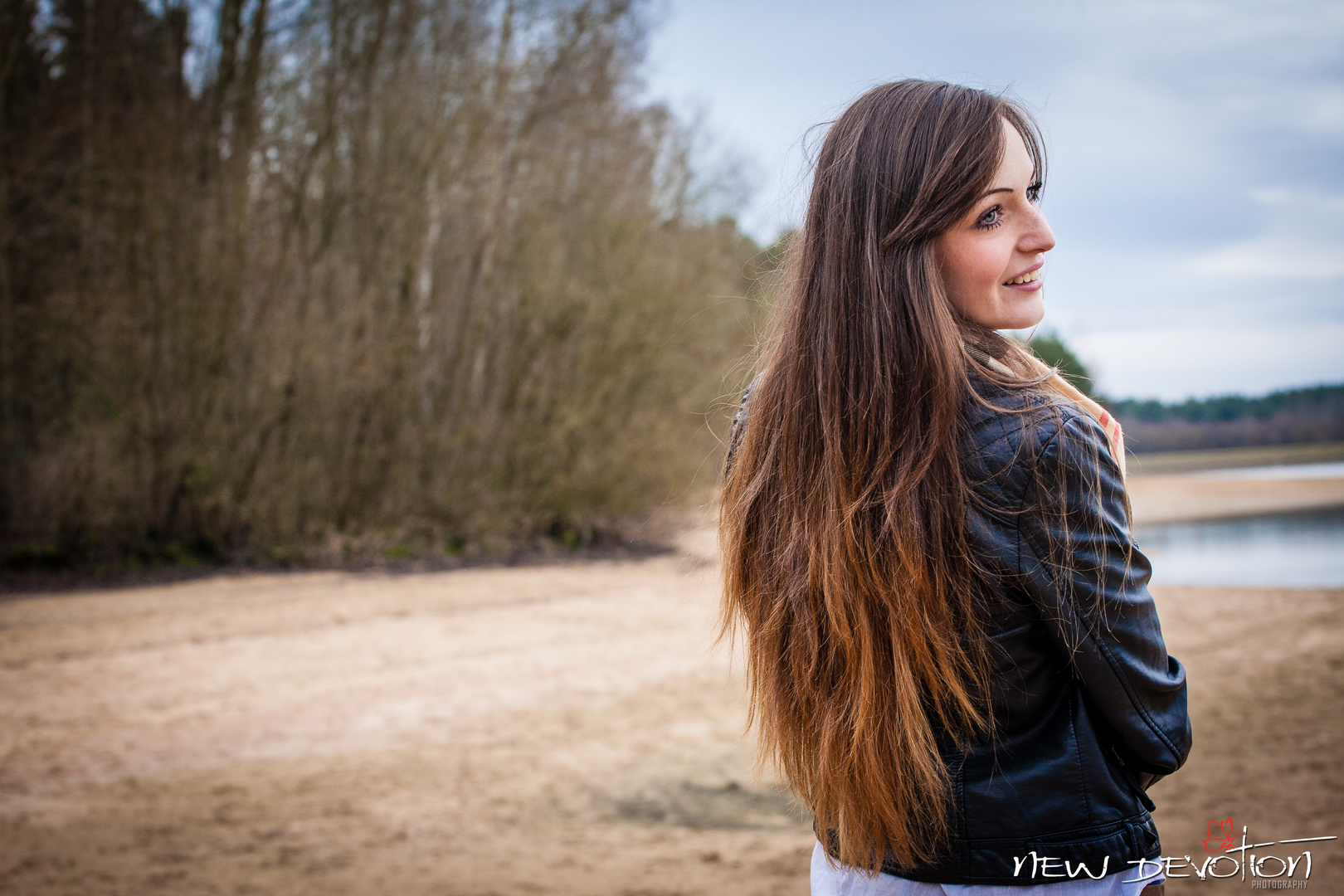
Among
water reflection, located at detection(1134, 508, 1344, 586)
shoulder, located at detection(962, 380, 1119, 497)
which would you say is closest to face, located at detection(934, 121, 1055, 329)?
shoulder, located at detection(962, 380, 1119, 497)

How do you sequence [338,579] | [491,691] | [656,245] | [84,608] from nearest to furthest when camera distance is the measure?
[491,691] < [84,608] < [338,579] < [656,245]

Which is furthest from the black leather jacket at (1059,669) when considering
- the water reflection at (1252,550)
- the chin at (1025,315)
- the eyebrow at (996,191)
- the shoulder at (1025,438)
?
the water reflection at (1252,550)

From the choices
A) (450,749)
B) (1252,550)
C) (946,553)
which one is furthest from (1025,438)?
(1252,550)

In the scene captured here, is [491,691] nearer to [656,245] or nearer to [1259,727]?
[1259,727]

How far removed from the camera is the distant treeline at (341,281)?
38.5 ft

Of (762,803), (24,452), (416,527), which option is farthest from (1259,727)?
(24,452)

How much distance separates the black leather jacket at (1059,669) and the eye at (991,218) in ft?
0.79

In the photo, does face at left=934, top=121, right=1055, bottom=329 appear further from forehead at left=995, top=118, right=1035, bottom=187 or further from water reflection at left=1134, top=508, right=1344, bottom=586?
water reflection at left=1134, top=508, right=1344, bottom=586

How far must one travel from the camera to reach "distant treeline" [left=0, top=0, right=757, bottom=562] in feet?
38.5

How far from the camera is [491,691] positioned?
22.5ft

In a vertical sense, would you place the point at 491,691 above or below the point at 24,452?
below

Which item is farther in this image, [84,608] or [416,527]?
[416,527]

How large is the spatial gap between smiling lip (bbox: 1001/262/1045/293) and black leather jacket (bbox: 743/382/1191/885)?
0.64ft

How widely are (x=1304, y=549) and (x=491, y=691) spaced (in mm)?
12154
